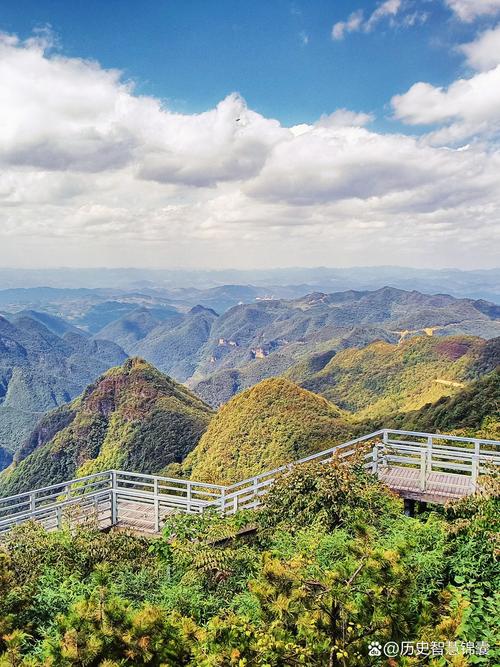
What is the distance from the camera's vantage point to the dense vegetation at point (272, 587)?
200 inches

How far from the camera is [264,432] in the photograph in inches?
2052

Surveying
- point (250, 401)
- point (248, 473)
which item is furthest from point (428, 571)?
point (250, 401)

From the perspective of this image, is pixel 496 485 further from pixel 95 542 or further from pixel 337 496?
pixel 95 542

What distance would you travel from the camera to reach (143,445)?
228ft

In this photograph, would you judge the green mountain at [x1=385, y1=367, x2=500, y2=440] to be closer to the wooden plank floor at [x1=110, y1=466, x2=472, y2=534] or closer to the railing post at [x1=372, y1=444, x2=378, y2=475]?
the wooden plank floor at [x1=110, y1=466, x2=472, y2=534]

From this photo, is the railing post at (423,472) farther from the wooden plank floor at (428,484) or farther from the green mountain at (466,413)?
the green mountain at (466,413)

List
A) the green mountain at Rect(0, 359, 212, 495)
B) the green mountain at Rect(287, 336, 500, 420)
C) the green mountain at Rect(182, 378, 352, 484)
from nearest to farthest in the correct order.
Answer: the green mountain at Rect(182, 378, 352, 484) < the green mountain at Rect(0, 359, 212, 495) < the green mountain at Rect(287, 336, 500, 420)

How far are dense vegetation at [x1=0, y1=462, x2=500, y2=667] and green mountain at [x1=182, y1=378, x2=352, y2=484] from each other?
111 feet

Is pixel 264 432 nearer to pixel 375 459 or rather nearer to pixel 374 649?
pixel 375 459

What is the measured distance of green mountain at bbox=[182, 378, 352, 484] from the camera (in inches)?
1912

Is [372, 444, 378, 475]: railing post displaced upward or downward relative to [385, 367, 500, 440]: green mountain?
upward

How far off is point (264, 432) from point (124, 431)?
3091cm

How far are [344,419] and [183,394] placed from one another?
127ft

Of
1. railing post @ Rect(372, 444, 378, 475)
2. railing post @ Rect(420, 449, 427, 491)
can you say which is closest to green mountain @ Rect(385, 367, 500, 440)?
railing post @ Rect(372, 444, 378, 475)
